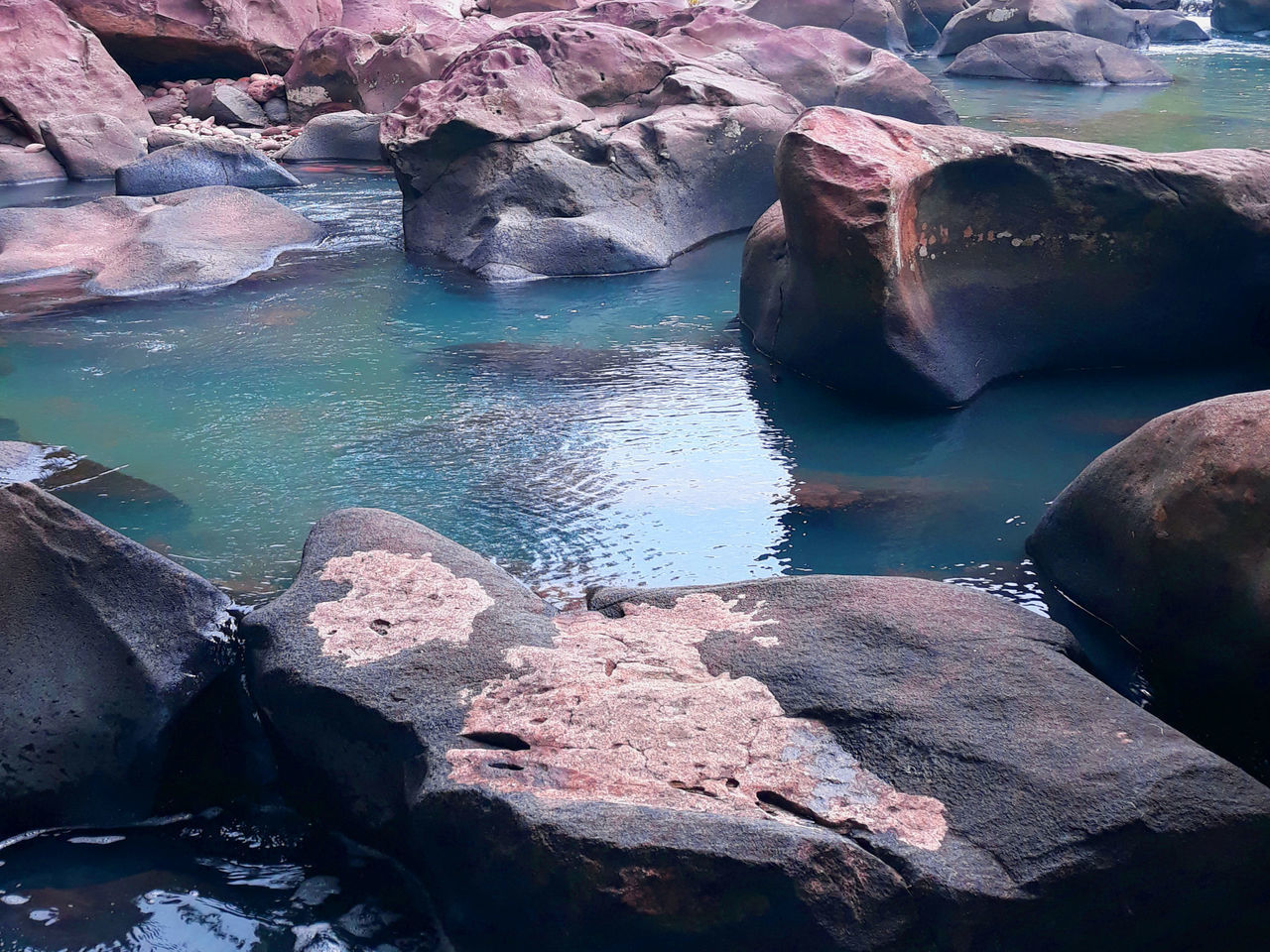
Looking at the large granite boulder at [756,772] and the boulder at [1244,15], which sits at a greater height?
the boulder at [1244,15]

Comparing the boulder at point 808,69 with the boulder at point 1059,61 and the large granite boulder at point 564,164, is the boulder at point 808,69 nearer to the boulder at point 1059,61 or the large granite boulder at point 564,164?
the large granite boulder at point 564,164

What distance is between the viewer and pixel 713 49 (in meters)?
11.1

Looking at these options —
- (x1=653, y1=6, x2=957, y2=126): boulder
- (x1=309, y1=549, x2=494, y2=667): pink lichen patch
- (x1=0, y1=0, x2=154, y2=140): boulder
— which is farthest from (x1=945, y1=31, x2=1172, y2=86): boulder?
(x1=309, y1=549, x2=494, y2=667): pink lichen patch

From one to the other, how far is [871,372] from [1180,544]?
7.26ft

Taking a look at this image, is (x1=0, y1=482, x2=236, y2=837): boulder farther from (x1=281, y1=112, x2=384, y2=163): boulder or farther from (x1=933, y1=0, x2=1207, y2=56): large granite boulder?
(x1=933, y1=0, x2=1207, y2=56): large granite boulder

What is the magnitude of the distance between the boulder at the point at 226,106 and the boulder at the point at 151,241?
537cm

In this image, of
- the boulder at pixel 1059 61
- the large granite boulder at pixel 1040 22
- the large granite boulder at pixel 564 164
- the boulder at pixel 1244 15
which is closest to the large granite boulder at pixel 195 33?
the large granite boulder at pixel 564 164

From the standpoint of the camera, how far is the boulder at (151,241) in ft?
23.2

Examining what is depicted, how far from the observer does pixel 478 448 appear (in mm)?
A: 4586

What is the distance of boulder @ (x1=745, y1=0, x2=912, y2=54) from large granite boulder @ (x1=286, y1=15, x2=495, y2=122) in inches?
168

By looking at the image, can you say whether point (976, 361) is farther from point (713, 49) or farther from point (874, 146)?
point (713, 49)

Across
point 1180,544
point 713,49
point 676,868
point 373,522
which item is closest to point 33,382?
point 373,522

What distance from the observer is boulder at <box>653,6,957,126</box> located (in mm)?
11438

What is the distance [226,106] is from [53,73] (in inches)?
80.8
